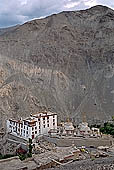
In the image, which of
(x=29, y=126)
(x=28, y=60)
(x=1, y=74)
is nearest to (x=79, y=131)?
(x=29, y=126)

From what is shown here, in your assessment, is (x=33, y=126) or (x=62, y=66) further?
(x=62, y=66)

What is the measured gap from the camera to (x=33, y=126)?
101 ft

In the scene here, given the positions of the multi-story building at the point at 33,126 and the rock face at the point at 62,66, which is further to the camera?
the rock face at the point at 62,66

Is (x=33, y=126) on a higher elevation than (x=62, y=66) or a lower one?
lower

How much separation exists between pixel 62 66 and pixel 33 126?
1022 inches

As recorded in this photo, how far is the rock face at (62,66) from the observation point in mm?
44875

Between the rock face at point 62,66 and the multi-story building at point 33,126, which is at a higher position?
the rock face at point 62,66

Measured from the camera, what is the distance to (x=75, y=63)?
184ft

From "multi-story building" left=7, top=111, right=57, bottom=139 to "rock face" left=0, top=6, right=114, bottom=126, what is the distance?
7673 millimetres

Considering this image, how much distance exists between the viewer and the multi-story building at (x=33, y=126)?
30750 mm

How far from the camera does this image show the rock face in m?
44.9

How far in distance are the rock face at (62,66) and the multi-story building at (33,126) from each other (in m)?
7.67

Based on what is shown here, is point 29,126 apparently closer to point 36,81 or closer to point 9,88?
point 9,88

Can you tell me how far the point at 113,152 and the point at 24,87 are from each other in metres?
23.6
